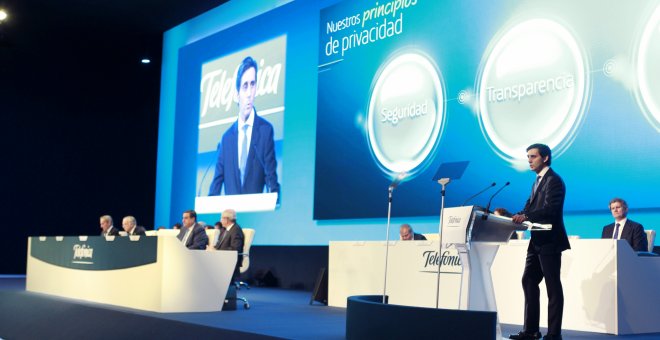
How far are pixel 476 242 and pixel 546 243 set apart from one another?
1.43ft

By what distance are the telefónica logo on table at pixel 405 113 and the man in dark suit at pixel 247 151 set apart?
7.71 ft

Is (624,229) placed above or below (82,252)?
above

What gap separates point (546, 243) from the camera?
14.0 ft

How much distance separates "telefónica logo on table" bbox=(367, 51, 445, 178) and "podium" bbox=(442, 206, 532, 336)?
4.19 m

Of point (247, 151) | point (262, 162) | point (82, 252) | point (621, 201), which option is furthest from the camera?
point (247, 151)

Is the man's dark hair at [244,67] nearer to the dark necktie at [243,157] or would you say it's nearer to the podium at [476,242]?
the dark necktie at [243,157]

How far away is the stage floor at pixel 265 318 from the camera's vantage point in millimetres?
4969

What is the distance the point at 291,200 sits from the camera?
424 inches

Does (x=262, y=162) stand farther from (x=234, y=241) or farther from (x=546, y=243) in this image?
(x=546, y=243)

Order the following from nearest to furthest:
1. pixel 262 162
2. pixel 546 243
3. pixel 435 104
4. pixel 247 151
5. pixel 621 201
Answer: pixel 546 243
pixel 621 201
pixel 435 104
pixel 262 162
pixel 247 151

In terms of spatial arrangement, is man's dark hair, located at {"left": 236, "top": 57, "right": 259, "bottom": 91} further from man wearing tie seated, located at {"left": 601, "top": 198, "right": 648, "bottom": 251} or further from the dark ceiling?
man wearing tie seated, located at {"left": 601, "top": 198, "right": 648, "bottom": 251}

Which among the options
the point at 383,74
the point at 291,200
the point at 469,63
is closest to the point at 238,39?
the point at 291,200

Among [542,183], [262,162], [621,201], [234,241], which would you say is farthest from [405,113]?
[542,183]

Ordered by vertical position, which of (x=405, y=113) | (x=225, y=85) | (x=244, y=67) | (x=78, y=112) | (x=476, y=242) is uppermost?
(x=244, y=67)
